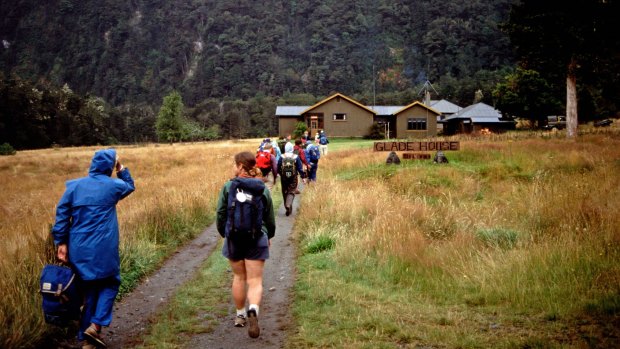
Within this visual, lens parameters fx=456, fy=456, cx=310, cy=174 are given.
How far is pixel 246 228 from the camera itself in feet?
15.9

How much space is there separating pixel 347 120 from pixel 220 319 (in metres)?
57.1

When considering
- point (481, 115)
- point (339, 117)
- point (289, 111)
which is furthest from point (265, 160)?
point (481, 115)

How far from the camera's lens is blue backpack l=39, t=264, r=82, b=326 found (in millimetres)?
4215

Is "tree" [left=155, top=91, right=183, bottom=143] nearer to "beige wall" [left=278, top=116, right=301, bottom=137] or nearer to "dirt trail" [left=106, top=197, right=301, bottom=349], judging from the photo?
"beige wall" [left=278, top=116, right=301, bottom=137]

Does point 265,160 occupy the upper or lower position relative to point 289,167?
upper

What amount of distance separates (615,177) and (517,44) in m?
21.3

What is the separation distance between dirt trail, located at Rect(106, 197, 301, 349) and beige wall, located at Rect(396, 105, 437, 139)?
53.3 m

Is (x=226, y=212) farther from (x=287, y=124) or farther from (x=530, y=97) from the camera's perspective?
(x=287, y=124)

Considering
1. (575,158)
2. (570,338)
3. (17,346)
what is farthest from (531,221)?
(575,158)

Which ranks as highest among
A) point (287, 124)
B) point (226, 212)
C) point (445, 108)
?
point (445, 108)

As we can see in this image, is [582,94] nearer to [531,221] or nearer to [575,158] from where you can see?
[575,158]

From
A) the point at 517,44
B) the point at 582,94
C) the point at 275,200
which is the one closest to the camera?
the point at 275,200

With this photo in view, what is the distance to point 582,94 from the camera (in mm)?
51062

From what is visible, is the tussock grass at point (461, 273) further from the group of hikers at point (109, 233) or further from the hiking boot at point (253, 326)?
the group of hikers at point (109, 233)
